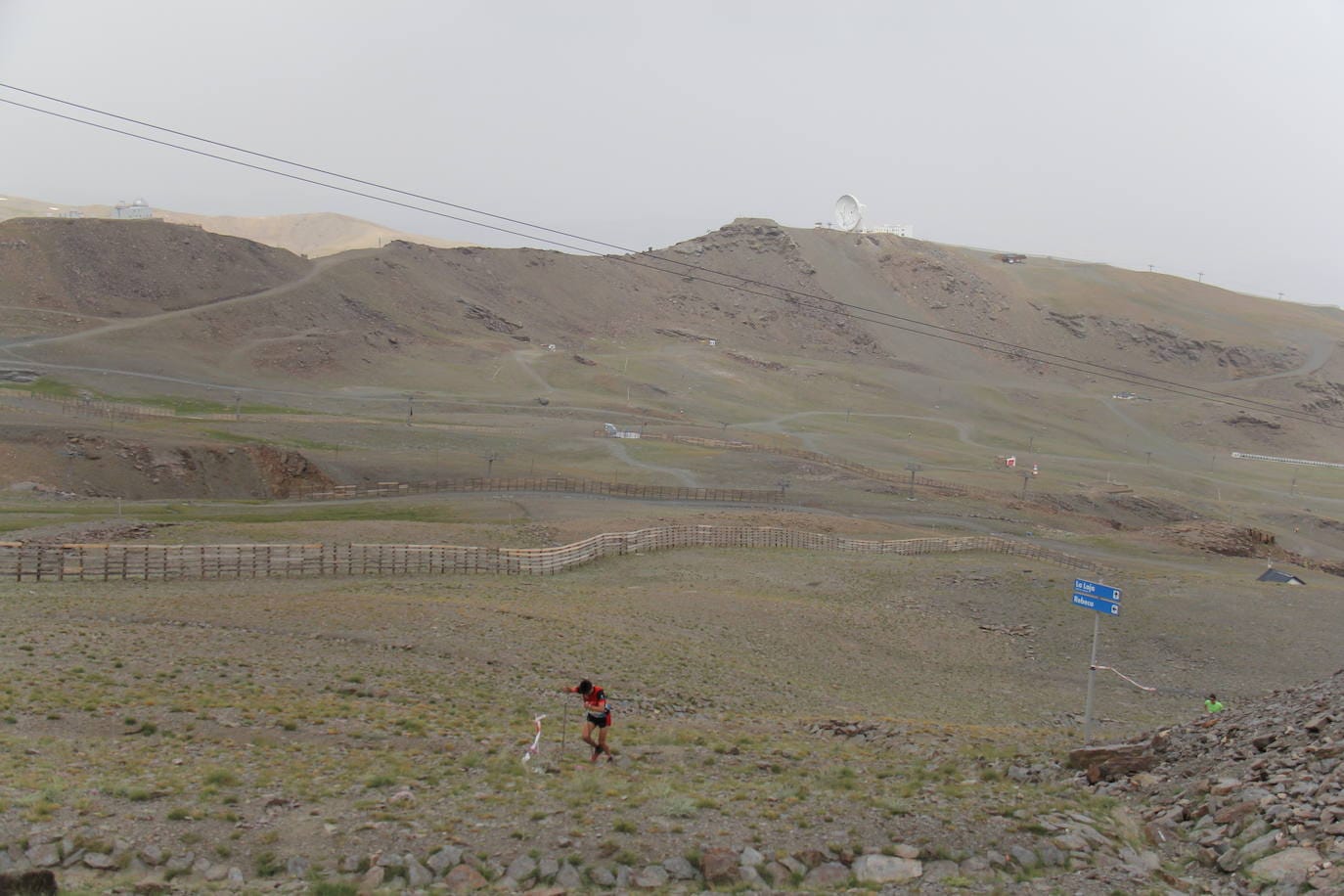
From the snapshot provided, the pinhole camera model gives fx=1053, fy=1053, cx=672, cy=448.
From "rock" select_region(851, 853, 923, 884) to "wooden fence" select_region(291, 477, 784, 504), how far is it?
50.4m

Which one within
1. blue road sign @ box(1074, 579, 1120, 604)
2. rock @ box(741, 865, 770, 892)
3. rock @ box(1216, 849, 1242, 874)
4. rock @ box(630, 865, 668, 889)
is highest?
blue road sign @ box(1074, 579, 1120, 604)

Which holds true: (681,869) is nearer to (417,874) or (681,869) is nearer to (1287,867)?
(417,874)

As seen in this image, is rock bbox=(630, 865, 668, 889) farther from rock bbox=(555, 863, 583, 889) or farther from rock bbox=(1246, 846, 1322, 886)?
rock bbox=(1246, 846, 1322, 886)

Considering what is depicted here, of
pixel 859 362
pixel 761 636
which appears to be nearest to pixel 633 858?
pixel 761 636

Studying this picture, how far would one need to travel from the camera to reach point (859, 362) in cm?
16838

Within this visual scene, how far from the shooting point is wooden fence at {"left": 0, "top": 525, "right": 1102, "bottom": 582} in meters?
31.2

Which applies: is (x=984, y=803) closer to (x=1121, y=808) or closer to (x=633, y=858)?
(x=1121, y=808)

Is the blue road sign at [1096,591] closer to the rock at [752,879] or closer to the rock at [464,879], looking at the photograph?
the rock at [752,879]

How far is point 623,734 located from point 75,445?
1926 inches

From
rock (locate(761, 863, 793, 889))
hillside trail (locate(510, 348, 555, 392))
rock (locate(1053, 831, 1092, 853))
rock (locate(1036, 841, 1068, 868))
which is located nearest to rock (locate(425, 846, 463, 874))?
rock (locate(761, 863, 793, 889))

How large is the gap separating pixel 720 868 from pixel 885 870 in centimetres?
193

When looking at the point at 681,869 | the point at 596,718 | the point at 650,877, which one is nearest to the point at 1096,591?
the point at 596,718

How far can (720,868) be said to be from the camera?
12.0 m

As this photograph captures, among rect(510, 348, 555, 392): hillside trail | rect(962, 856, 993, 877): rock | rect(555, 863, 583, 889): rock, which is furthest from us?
rect(510, 348, 555, 392): hillside trail
